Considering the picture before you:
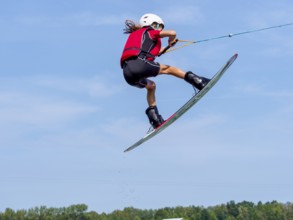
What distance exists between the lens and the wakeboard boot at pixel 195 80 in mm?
18203

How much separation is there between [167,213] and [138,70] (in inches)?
6212

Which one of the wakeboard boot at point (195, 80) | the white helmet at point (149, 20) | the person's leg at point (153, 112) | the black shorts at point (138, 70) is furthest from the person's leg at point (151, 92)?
the white helmet at point (149, 20)

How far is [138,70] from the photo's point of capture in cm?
1744

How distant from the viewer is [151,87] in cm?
1833

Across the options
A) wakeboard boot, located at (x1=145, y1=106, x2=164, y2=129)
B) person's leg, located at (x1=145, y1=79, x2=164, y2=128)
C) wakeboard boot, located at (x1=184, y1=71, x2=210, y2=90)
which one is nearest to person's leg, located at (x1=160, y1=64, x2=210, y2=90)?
wakeboard boot, located at (x1=184, y1=71, x2=210, y2=90)

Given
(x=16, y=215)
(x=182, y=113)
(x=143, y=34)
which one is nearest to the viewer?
(x=143, y=34)

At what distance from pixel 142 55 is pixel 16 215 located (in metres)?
147

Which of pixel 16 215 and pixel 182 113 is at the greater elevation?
pixel 16 215

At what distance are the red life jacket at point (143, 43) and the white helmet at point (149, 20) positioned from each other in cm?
18

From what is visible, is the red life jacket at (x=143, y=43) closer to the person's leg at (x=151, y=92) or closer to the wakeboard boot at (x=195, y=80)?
the person's leg at (x=151, y=92)

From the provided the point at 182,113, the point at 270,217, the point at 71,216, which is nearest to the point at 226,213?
the point at 270,217

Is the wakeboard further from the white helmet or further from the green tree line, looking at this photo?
the green tree line

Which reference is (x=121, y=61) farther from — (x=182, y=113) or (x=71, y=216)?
(x=71, y=216)

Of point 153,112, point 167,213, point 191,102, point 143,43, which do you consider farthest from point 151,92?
point 167,213
